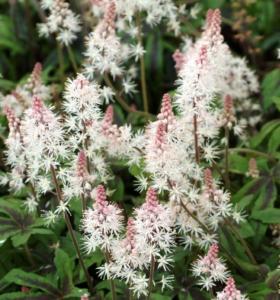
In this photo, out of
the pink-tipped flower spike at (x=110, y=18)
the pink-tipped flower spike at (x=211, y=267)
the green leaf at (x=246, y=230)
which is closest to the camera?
the pink-tipped flower spike at (x=211, y=267)

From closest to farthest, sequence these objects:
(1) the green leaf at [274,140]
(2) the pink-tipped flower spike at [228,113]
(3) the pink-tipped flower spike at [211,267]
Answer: (3) the pink-tipped flower spike at [211,267], (2) the pink-tipped flower spike at [228,113], (1) the green leaf at [274,140]

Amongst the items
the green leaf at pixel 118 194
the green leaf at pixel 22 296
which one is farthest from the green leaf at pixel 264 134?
the green leaf at pixel 22 296

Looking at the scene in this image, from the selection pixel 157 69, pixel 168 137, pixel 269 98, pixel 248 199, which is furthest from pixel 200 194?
pixel 157 69

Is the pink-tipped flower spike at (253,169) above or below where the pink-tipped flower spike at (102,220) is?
below

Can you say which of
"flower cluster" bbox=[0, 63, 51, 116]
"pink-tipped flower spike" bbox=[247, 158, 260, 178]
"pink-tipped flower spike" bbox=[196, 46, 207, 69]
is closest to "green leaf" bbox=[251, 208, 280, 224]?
"pink-tipped flower spike" bbox=[247, 158, 260, 178]

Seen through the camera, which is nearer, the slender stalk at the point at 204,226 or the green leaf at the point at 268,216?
the slender stalk at the point at 204,226

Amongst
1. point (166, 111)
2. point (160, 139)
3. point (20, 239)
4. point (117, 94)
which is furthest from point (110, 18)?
point (20, 239)

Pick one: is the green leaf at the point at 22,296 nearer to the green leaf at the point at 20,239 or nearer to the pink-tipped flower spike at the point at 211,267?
the green leaf at the point at 20,239

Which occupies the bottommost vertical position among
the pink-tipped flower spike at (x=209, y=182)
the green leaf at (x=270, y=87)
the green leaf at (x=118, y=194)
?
the green leaf at (x=118, y=194)
